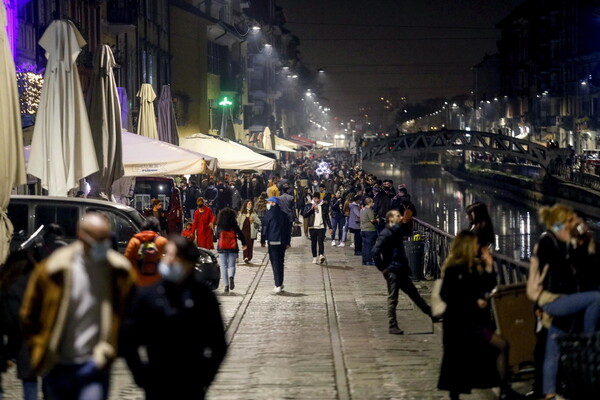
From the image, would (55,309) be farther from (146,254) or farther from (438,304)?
(146,254)

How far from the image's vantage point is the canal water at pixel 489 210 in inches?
1608

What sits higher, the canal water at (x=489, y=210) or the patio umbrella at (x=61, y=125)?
the patio umbrella at (x=61, y=125)

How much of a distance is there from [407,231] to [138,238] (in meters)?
11.0

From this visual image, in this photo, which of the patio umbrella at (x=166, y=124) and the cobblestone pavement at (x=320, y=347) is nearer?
the cobblestone pavement at (x=320, y=347)

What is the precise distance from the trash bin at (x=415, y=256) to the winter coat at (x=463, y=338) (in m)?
10.2

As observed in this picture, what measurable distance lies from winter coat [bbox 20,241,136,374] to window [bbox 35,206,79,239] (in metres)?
8.39

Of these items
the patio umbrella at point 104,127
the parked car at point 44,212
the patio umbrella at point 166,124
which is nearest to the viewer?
A: the parked car at point 44,212

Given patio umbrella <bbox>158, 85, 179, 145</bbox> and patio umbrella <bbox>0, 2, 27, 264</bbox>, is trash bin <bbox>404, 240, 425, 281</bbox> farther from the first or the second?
patio umbrella <bbox>158, 85, 179, 145</bbox>

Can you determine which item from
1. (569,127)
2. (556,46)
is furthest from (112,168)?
(556,46)

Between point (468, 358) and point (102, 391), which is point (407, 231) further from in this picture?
point (102, 391)

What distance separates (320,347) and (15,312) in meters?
5.64

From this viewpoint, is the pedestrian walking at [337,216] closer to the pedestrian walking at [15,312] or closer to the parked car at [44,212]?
the parked car at [44,212]

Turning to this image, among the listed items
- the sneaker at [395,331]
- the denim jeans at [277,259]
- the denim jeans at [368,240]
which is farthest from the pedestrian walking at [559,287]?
the denim jeans at [368,240]

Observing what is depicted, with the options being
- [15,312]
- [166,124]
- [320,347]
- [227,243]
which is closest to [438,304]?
[15,312]
